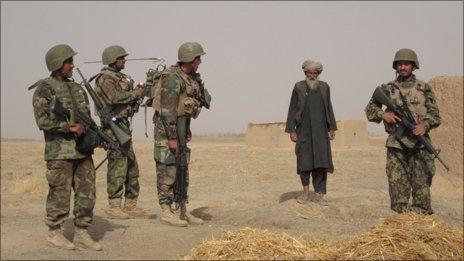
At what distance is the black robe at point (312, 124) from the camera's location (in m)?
7.51

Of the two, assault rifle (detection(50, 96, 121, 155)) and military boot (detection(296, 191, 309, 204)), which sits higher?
assault rifle (detection(50, 96, 121, 155))

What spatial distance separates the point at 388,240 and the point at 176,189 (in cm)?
247

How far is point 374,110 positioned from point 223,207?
297cm

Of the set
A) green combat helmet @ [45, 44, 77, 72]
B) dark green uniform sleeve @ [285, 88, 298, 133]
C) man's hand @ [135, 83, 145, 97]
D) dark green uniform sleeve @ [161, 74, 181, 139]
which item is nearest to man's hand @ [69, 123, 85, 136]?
green combat helmet @ [45, 44, 77, 72]

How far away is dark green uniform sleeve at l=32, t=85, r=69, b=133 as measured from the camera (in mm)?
4484

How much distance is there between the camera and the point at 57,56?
15.3 feet

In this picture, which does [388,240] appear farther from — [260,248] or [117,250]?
[117,250]

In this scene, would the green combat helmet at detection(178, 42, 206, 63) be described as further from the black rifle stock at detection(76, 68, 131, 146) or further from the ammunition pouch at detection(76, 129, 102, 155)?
the ammunition pouch at detection(76, 129, 102, 155)

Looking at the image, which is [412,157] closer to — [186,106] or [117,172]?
[186,106]

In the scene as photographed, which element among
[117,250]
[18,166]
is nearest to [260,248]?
[117,250]

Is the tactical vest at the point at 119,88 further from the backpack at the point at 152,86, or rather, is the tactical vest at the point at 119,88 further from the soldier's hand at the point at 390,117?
the soldier's hand at the point at 390,117

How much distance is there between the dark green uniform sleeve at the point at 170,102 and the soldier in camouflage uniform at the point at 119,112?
2.01 ft

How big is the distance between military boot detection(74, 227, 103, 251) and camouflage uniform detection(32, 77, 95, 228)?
0.05 m

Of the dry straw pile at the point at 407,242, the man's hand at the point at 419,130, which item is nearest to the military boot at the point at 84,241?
the dry straw pile at the point at 407,242
